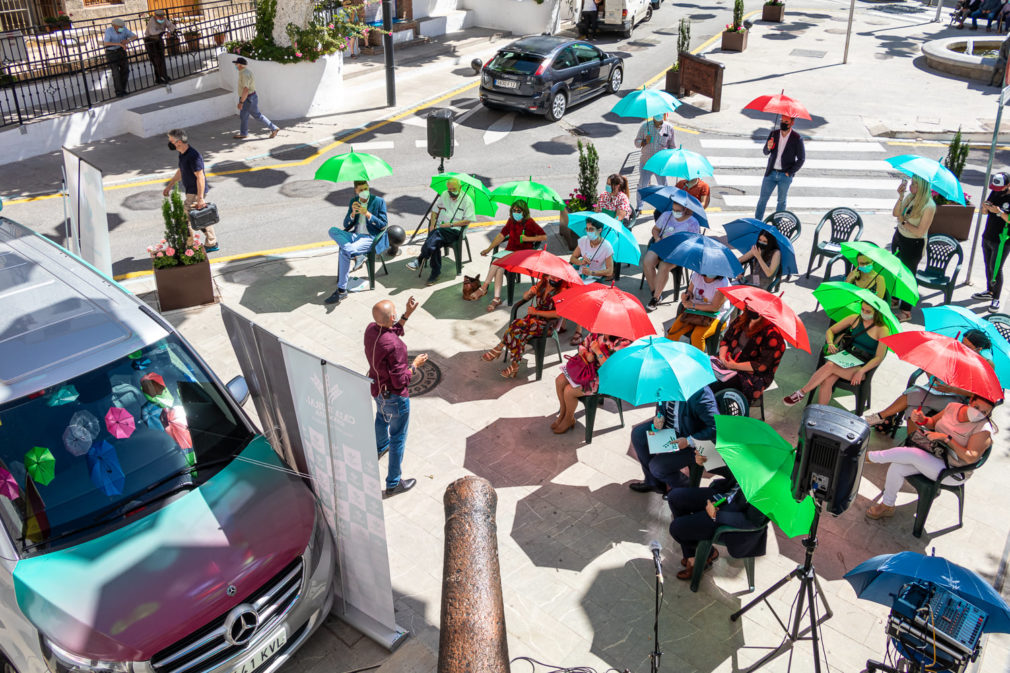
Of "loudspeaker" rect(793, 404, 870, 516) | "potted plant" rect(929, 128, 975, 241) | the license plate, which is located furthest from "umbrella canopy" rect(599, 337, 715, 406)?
"potted plant" rect(929, 128, 975, 241)

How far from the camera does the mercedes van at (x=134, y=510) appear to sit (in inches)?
201

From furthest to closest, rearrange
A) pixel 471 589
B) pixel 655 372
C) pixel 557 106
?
1. pixel 557 106
2. pixel 655 372
3. pixel 471 589

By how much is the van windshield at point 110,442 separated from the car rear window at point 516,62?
542 inches

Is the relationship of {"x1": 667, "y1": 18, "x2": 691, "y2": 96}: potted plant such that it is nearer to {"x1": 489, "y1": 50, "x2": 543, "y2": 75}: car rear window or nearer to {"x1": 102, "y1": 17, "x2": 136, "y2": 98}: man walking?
{"x1": 489, "y1": 50, "x2": 543, "y2": 75}: car rear window

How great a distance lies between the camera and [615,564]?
7086 mm

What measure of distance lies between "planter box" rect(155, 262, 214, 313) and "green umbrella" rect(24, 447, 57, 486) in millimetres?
5348

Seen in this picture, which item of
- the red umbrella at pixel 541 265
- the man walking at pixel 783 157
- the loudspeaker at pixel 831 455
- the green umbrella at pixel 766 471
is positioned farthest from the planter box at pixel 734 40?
the loudspeaker at pixel 831 455

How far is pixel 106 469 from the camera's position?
5730 mm

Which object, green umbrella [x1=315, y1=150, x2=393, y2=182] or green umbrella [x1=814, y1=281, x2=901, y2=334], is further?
green umbrella [x1=315, y1=150, x2=393, y2=182]

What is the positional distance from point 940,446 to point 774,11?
87.1 ft

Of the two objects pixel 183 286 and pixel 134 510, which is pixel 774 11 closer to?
pixel 183 286

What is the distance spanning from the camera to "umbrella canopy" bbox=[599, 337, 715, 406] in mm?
6883

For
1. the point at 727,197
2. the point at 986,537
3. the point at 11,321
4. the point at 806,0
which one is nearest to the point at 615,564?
the point at 986,537

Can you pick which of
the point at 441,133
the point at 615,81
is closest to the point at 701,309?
the point at 441,133
